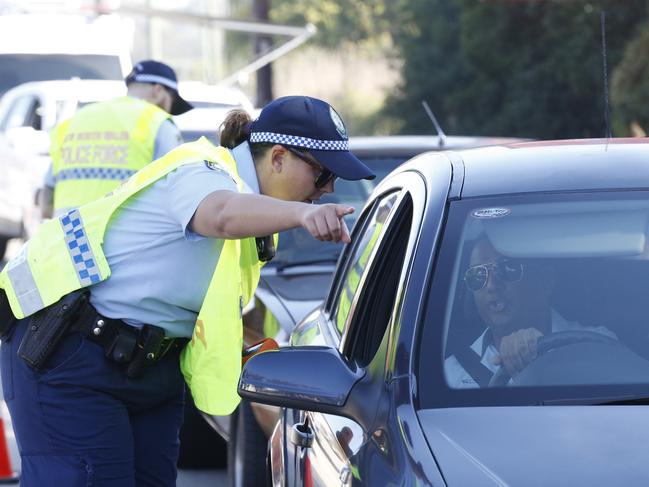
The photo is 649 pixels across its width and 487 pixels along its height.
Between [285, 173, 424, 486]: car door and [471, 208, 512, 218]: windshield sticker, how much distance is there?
6.8 inches

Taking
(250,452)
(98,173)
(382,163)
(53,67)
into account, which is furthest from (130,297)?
(53,67)

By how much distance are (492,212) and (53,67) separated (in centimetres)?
1369

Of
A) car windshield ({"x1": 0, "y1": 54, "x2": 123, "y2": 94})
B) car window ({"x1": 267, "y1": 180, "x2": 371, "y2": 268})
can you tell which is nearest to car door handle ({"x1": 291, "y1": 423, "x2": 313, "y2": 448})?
car window ({"x1": 267, "y1": 180, "x2": 371, "y2": 268})

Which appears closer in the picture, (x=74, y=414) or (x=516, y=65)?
(x=74, y=414)

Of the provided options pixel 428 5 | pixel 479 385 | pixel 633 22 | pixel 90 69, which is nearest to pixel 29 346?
pixel 479 385

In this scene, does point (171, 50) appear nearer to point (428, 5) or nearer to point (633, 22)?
point (428, 5)

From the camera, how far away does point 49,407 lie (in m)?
3.70

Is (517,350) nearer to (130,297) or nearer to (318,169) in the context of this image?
(318,169)

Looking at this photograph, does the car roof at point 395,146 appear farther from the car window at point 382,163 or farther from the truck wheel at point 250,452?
the truck wheel at point 250,452

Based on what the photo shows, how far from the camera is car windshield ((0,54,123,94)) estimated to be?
1572 cm

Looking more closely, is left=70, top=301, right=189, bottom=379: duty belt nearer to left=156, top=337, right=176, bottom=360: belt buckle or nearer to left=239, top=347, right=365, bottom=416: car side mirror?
left=156, top=337, right=176, bottom=360: belt buckle

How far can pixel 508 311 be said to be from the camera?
3328mm

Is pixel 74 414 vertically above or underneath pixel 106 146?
underneath

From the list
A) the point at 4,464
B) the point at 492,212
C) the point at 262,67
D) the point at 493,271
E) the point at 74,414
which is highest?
the point at 492,212
